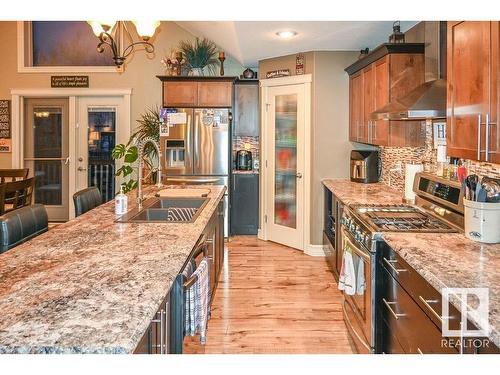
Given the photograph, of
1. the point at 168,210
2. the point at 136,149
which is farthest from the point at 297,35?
the point at 136,149

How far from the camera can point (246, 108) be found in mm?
6715

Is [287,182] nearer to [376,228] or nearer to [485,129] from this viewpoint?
[376,228]

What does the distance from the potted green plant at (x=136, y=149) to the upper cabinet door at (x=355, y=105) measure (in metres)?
2.75

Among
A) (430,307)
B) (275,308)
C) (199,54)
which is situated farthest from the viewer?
(199,54)

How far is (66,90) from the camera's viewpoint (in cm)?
705

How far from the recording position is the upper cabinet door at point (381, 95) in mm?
3958

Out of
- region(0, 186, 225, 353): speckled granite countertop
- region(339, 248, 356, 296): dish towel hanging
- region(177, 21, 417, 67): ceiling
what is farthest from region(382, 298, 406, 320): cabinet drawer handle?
region(177, 21, 417, 67): ceiling

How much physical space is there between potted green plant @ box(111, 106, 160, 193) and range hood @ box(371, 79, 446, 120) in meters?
3.91

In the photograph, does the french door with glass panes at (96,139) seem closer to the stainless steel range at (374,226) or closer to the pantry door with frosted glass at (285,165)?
the pantry door with frosted glass at (285,165)

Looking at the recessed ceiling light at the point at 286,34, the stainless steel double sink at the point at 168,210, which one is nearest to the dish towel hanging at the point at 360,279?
the stainless steel double sink at the point at 168,210

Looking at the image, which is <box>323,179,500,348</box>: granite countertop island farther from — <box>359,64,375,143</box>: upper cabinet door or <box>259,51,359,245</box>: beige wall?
<box>259,51,359,245</box>: beige wall

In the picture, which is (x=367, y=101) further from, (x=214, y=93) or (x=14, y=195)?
(x=14, y=195)

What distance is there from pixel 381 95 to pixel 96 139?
15.3 feet
